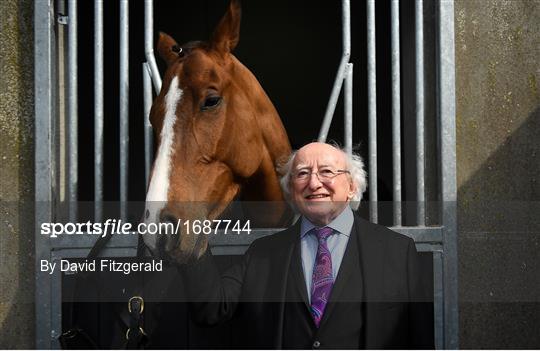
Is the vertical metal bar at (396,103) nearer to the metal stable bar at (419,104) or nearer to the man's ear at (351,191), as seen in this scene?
the metal stable bar at (419,104)

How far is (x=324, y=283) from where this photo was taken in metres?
2.03

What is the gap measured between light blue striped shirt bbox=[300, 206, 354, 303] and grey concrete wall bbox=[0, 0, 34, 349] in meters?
1.24

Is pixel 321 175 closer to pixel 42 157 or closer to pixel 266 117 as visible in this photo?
pixel 266 117

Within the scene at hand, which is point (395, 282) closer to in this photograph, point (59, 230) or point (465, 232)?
point (465, 232)

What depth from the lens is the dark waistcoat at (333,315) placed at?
198cm

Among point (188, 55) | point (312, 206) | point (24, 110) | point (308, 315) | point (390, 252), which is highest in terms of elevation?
point (188, 55)

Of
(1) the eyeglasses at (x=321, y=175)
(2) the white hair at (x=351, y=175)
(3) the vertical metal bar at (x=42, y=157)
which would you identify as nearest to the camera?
(1) the eyeglasses at (x=321, y=175)

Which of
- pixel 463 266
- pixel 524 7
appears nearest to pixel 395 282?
pixel 463 266

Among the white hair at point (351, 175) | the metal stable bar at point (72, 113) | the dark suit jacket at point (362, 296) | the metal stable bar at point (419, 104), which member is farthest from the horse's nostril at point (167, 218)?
the metal stable bar at point (419, 104)

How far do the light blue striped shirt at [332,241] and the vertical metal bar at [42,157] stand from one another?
1127 millimetres

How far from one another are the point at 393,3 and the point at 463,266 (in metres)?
1.19

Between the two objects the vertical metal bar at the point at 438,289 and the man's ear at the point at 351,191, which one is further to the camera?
the vertical metal bar at the point at 438,289

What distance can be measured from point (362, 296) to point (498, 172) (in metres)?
1.15

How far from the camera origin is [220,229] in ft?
8.74
